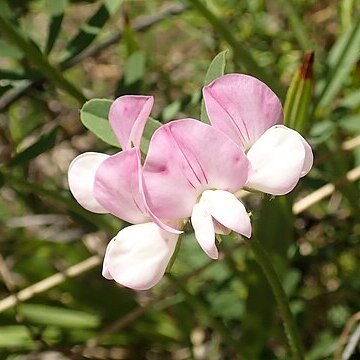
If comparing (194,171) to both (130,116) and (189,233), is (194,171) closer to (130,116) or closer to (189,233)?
(130,116)

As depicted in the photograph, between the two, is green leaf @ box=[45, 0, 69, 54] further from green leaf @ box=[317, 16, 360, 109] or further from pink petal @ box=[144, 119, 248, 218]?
pink petal @ box=[144, 119, 248, 218]

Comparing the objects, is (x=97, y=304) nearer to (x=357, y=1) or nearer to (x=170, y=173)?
(x=357, y=1)

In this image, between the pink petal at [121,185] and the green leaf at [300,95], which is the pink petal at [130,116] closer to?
the pink petal at [121,185]

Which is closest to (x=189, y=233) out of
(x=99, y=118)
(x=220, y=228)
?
(x=99, y=118)

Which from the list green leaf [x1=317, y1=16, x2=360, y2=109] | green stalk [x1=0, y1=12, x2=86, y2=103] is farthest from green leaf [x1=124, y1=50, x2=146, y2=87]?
green leaf [x1=317, y1=16, x2=360, y2=109]

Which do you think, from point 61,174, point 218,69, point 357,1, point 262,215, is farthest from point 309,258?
point 218,69

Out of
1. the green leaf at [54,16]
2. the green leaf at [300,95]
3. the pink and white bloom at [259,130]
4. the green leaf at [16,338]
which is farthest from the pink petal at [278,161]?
the green leaf at [16,338]
